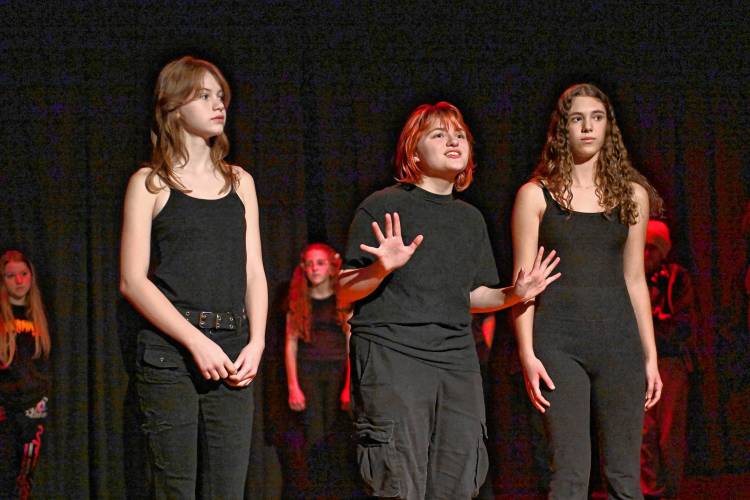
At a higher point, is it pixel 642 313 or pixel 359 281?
pixel 359 281

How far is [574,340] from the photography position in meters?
2.67

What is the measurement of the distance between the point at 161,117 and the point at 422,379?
1.04m

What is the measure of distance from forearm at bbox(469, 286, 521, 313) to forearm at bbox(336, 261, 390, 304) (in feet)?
1.22

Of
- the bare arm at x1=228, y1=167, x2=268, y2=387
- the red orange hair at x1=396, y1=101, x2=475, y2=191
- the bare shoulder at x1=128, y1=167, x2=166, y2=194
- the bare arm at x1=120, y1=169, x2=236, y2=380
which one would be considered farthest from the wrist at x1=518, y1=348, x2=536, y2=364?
the bare shoulder at x1=128, y1=167, x2=166, y2=194

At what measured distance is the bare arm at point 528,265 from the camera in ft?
8.77

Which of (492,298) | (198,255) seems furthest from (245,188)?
(492,298)

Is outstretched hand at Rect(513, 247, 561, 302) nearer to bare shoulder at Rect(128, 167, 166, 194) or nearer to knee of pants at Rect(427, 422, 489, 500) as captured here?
knee of pants at Rect(427, 422, 489, 500)

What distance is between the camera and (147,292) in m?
2.34

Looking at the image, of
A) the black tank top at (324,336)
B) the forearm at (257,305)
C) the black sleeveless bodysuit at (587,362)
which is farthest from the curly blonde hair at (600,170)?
the black tank top at (324,336)

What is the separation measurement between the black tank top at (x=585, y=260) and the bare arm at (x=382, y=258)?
54 cm

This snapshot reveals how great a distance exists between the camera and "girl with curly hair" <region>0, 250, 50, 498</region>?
4.33m

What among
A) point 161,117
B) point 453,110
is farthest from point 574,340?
point 161,117

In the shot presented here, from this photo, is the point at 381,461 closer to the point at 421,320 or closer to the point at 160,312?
the point at 421,320

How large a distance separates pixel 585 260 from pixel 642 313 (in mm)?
280
